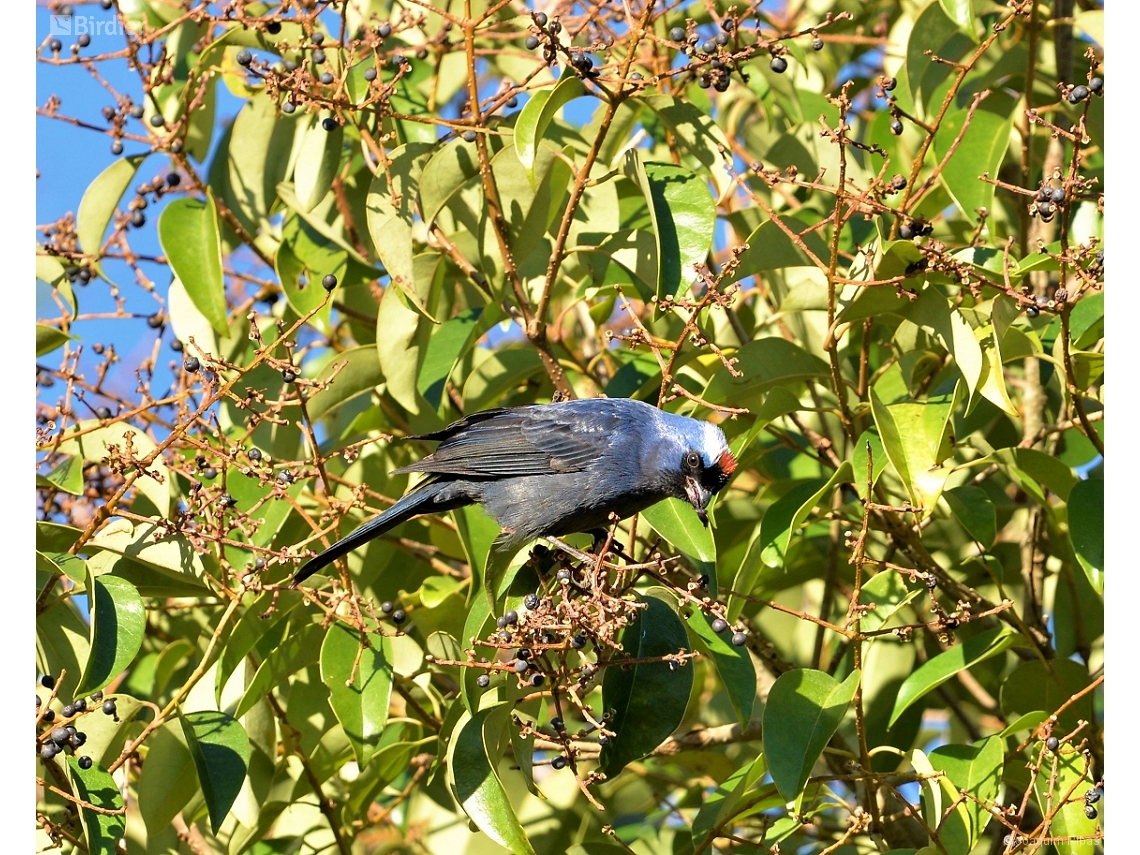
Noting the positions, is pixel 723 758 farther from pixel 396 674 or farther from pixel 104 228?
pixel 104 228

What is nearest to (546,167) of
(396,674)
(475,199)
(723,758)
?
(475,199)

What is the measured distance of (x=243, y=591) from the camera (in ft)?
10.4

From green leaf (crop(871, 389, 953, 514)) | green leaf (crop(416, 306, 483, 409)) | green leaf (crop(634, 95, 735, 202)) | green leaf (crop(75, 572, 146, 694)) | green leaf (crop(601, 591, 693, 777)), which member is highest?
green leaf (crop(634, 95, 735, 202))

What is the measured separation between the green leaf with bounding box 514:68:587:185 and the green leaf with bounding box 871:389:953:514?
3.26 feet

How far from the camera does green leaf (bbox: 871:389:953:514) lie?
9.87 ft

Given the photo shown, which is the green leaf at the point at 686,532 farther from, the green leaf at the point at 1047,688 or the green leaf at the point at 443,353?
the green leaf at the point at 1047,688

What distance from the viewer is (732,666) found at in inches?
121

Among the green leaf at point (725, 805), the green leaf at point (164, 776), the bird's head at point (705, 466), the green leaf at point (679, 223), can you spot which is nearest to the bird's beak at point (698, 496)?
the bird's head at point (705, 466)

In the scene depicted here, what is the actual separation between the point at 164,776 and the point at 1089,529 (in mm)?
2306

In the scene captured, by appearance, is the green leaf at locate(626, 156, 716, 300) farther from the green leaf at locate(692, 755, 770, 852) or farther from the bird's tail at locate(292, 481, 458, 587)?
the green leaf at locate(692, 755, 770, 852)

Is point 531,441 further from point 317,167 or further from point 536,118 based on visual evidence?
point 536,118

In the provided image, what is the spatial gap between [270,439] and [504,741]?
1.33 meters

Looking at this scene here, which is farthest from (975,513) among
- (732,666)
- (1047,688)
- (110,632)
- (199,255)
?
(199,255)

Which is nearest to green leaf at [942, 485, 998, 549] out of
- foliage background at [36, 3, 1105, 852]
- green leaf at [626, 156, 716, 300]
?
foliage background at [36, 3, 1105, 852]
